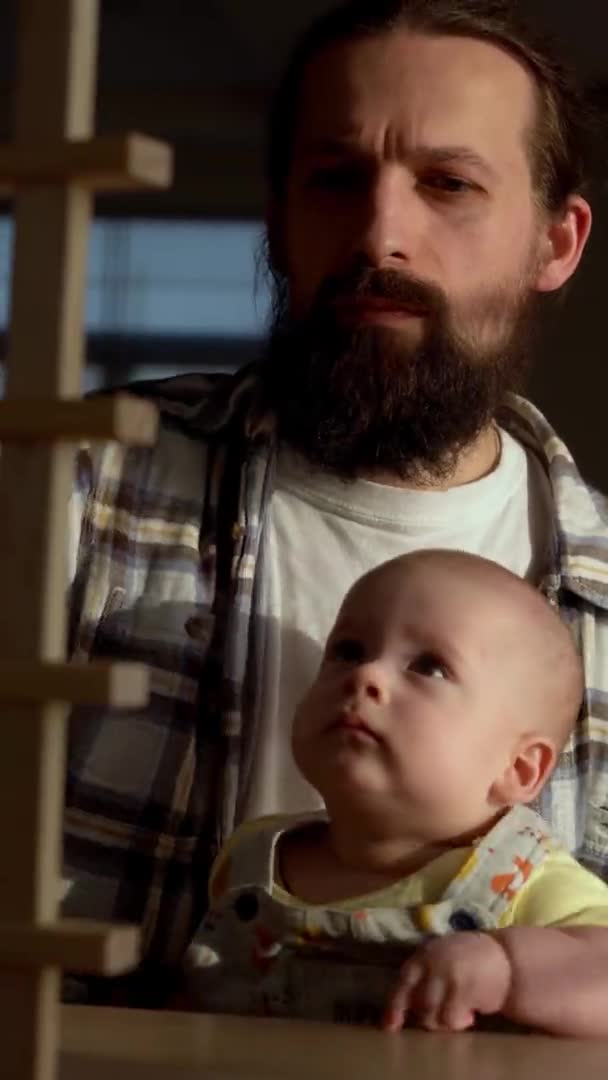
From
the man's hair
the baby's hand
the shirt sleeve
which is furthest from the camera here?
the man's hair

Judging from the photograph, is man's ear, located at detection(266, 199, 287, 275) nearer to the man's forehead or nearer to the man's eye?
the man's forehead

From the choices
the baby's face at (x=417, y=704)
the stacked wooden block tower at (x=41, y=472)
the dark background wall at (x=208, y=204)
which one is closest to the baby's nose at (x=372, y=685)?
the baby's face at (x=417, y=704)

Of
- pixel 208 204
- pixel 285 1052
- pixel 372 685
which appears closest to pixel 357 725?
pixel 372 685

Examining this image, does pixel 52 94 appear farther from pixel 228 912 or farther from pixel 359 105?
pixel 359 105

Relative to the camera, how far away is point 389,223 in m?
1.62

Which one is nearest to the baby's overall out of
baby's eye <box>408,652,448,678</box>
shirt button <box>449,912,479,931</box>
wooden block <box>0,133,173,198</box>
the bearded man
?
shirt button <box>449,912,479,931</box>

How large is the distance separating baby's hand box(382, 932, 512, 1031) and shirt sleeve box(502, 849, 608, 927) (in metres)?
0.07

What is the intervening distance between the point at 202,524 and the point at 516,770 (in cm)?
46

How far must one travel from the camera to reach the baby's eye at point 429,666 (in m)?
1.16

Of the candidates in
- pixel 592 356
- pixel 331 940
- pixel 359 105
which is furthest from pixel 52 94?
pixel 592 356

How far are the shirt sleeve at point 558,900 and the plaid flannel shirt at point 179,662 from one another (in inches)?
14.0

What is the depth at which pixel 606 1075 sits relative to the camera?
85 centimetres

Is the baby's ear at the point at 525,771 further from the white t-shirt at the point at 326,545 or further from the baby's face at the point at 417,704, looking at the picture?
the white t-shirt at the point at 326,545

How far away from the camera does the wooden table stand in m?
0.80
